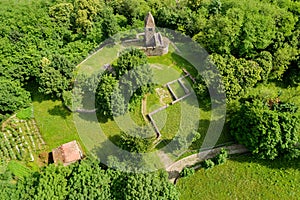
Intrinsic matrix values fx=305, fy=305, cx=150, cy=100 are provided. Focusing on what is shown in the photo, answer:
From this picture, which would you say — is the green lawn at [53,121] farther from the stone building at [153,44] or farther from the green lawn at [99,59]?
→ the stone building at [153,44]

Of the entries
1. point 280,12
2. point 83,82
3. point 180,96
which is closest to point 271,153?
point 180,96

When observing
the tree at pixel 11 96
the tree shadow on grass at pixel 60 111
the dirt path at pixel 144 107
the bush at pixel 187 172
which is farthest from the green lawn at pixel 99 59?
the bush at pixel 187 172

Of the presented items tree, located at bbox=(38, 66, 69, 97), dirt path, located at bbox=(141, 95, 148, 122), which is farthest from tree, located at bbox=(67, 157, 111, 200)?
tree, located at bbox=(38, 66, 69, 97)

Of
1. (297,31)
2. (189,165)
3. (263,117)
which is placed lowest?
(189,165)

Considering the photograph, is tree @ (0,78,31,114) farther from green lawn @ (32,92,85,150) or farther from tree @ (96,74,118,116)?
tree @ (96,74,118,116)

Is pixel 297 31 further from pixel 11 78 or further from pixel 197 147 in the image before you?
pixel 11 78

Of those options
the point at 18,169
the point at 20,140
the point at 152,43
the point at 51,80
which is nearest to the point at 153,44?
the point at 152,43
